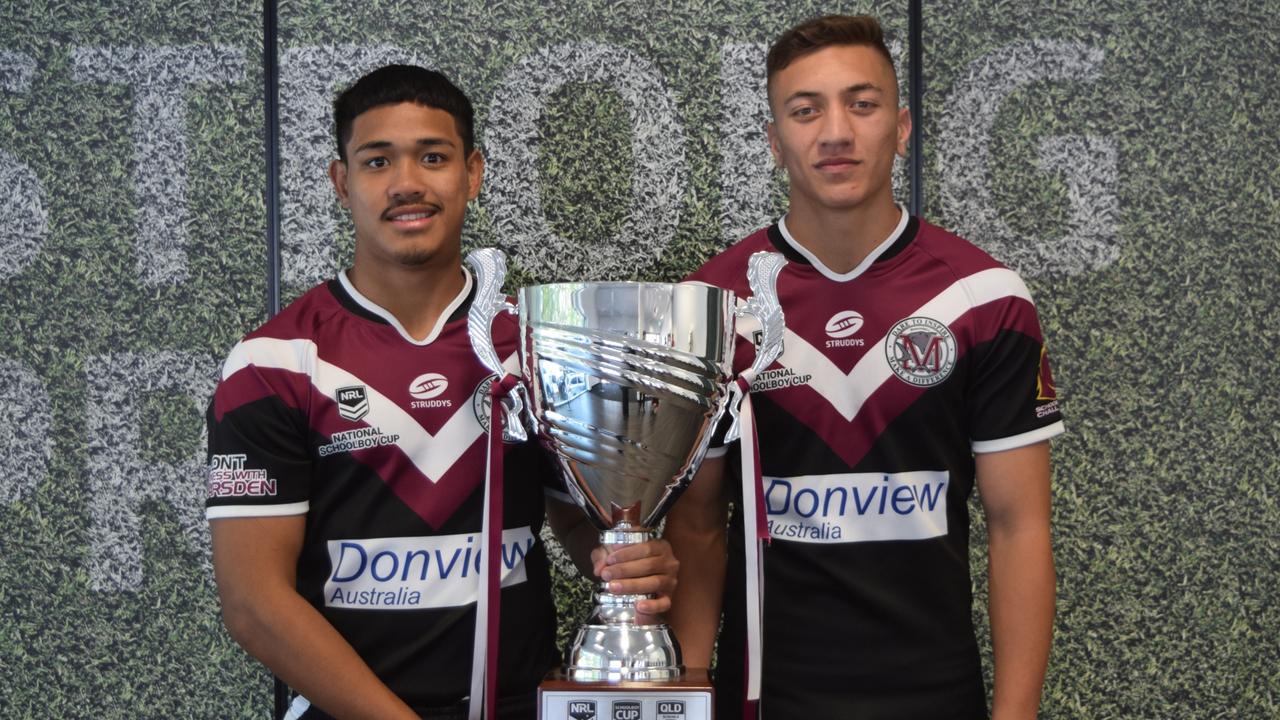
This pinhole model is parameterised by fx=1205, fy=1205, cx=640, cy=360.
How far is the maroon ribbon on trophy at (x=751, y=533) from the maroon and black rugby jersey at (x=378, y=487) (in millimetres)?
326

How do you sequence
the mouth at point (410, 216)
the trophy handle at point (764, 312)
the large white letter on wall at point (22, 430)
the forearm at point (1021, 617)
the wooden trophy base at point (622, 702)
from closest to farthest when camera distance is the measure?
1. the wooden trophy base at point (622, 702)
2. the trophy handle at point (764, 312)
3. the forearm at point (1021, 617)
4. the mouth at point (410, 216)
5. the large white letter on wall at point (22, 430)

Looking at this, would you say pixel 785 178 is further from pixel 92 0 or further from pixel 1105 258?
pixel 92 0

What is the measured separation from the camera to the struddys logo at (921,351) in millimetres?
1498

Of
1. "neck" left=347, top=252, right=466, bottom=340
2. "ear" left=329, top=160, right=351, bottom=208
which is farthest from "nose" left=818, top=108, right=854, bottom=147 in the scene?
"ear" left=329, top=160, right=351, bottom=208

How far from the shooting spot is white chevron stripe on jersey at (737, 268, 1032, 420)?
59.4 inches

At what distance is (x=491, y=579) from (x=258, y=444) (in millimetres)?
353

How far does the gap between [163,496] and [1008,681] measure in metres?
1.31

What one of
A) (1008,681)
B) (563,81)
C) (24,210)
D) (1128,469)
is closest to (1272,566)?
(1128,469)

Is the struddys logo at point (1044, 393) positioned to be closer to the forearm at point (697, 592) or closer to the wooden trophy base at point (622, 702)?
the forearm at point (697, 592)

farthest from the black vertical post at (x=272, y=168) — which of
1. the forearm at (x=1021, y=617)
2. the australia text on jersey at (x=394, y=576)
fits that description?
the forearm at (x=1021, y=617)

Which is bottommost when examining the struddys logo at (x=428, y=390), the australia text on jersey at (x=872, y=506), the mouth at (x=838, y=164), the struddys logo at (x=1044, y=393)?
the australia text on jersey at (x=872, y=506)

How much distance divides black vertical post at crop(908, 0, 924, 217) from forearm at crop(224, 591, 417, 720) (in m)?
1.11

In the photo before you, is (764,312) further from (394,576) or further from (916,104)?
(916,104)

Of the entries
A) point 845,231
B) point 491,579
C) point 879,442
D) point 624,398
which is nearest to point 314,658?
point 491,579
